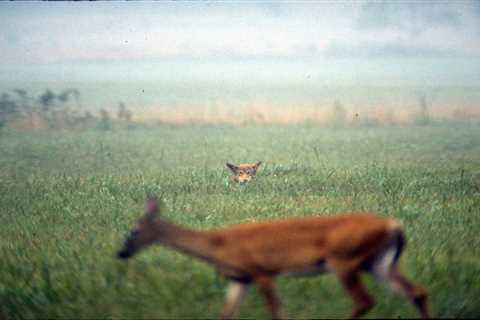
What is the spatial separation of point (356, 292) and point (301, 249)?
0.58 meters

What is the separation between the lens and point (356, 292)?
608 cm

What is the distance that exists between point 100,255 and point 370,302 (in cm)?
356

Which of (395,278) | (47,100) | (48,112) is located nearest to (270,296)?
(395,278)

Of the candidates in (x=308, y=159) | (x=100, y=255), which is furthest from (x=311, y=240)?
(x=308, y=159)

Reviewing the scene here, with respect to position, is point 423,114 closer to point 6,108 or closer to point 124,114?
point 124,114

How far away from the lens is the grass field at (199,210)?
23.8 feet

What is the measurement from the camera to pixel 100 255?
332 inches

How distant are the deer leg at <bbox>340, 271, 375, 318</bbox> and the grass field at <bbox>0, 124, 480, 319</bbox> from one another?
78 cm

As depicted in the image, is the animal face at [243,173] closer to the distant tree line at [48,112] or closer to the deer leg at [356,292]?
the deer leg at [356,292]

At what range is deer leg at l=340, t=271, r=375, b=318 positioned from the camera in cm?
602

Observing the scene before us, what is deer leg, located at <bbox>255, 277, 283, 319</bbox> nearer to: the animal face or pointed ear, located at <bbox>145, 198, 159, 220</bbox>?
pointed ear, located at <bbox>145, 198, 159, 220</bbox>

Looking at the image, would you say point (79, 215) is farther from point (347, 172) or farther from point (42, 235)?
point (347, 172)

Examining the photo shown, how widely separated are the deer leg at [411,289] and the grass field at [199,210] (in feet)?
2.04

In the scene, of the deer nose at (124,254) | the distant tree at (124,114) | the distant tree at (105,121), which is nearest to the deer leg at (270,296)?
the deer nose at (124,254)
